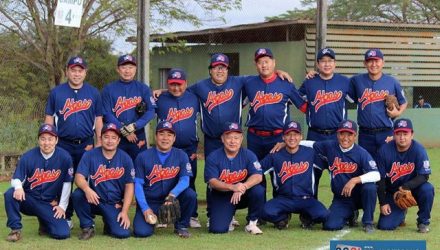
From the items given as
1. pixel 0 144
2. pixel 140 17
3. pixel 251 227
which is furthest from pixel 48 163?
pixel 0 144

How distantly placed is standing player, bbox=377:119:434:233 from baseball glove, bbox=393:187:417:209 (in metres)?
0.05

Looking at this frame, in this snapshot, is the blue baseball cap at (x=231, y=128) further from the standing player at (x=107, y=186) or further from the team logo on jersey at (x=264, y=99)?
the standing player at (x=107, y=186)

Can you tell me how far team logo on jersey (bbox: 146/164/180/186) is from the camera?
7.07 m

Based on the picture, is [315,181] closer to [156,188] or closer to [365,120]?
[365,120]

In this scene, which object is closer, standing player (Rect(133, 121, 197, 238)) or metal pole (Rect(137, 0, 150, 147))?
standing player (Rect(133, 121, 197, 238))

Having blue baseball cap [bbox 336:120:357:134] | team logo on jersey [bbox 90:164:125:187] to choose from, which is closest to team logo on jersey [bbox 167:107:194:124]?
team logo on jersey [bbox 90:164:125:187]

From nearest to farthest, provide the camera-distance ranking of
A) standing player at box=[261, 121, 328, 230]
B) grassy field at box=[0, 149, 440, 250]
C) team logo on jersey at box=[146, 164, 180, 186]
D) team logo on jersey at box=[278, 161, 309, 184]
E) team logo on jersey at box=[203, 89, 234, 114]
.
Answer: grassy field at box=[0, 149, 440, 250]
team logo on jersey at box=[146, 164, 180, 186]
standing player at box=[261, 121, 328, 230]
team logo on jersey at box=[278, 161, 309, 184]
team logo on jersey at box=[203, 89, 234, 114]

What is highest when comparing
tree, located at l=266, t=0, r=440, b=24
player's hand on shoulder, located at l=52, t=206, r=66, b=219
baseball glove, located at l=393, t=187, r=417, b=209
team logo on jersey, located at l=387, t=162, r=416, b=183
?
tree, located at l=266, t=0, r=440, b=24

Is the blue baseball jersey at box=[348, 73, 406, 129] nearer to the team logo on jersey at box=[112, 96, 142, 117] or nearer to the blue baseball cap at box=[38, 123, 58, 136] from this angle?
Answer: the team logo on jersey at box=[112, 96, 142, 117]

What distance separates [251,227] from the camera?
709 centimetres

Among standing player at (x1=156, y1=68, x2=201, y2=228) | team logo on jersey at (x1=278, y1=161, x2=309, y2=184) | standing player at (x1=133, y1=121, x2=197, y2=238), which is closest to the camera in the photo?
standing player at (x1=133, y1=121, x2=197, y2=238)

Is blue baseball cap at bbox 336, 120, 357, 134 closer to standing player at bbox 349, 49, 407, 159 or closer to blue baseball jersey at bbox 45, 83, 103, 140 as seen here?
standing player at bbox 349, 49, 407, 159

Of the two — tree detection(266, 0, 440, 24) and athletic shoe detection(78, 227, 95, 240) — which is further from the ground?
tree detection(266, 0, 440, 24)

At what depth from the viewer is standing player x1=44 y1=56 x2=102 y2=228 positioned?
7.18 metres
